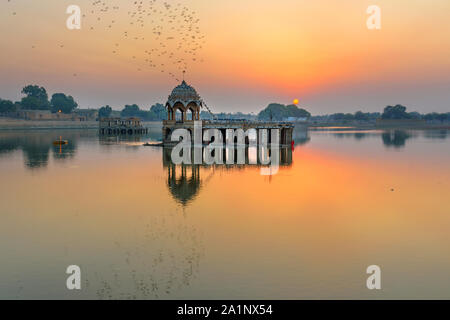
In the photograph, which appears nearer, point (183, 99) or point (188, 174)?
point (188, 174)

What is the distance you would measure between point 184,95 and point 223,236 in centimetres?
5208

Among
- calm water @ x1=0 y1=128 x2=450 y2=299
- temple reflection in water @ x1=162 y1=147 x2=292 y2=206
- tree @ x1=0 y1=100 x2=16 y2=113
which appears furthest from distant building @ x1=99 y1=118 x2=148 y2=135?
calm water @ x1=0 y1=128 x2=450 y2=299

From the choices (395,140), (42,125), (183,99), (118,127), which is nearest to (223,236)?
(183,99)

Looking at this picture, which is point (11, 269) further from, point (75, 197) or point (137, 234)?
point (75, 197)

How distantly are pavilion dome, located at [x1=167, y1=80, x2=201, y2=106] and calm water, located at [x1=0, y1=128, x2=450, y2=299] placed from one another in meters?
33.7

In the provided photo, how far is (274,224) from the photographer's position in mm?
20859

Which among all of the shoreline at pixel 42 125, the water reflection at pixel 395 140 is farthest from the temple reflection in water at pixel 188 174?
the shoreline at pixel 42 125

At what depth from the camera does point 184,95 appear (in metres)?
68.2

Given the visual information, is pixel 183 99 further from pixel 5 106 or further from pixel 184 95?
pixel 5 106

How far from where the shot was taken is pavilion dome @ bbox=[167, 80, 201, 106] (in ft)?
224

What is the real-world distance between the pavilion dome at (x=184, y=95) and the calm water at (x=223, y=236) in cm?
3369

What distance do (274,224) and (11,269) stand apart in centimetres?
1251

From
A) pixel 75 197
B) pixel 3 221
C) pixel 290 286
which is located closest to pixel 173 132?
pixel 75 197
